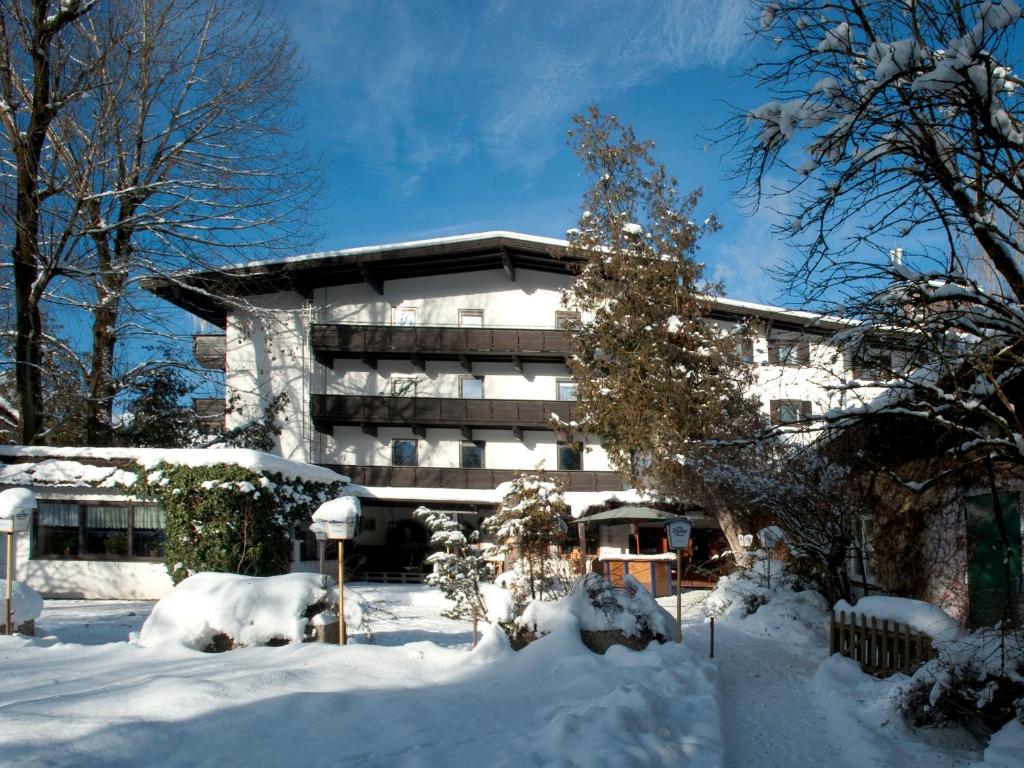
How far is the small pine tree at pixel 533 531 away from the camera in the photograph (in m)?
12.4

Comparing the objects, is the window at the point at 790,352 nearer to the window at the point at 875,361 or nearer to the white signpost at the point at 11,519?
the window at the point at 875,361

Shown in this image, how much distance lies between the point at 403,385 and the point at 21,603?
21.0 m

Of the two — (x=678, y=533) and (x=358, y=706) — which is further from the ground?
(x=678, y=533)

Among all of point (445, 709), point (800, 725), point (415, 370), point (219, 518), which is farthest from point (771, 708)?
point (415, 370)

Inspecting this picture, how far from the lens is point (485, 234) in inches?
1223

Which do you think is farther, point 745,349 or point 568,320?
point 745,349

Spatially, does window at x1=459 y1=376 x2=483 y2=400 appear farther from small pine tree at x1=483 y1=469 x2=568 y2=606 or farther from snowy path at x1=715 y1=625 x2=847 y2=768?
Result: snowy path at x1=715 y1=625 x2=847 y2=768

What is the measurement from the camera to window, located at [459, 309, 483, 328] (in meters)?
33.0

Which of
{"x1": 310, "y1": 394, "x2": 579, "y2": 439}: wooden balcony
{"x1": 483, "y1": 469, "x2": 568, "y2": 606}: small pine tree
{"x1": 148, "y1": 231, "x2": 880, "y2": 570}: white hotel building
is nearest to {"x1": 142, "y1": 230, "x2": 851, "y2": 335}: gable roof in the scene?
{"x1": 148, "y1": 231, "x2": 880, "y2": 570}: white hotel building

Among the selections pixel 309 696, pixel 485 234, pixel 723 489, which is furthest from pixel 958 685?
pixel 485 234

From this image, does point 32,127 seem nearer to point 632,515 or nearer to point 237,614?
point 237,614

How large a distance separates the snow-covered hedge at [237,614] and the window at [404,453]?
21.5 m

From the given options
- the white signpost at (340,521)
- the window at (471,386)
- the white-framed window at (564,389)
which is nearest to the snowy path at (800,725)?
the white signpost at (340,521)

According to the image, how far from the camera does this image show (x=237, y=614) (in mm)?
9812
